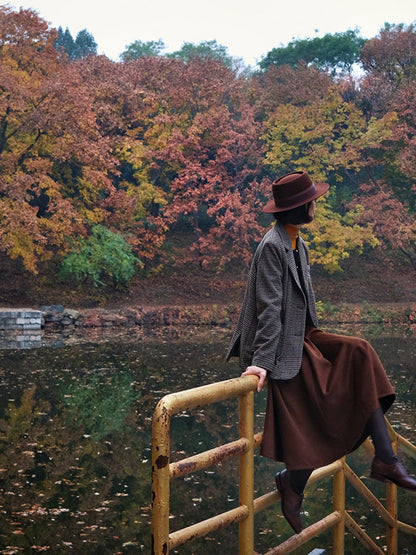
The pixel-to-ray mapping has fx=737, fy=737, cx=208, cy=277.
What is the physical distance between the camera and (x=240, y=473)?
3.35 metres

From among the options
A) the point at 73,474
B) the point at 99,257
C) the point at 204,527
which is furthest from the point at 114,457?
the point at 99,257

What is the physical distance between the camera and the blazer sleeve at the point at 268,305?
353 cm

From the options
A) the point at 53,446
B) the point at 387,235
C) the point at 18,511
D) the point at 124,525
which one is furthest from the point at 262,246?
the point at 387,235

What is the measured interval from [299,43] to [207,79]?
8.10 m

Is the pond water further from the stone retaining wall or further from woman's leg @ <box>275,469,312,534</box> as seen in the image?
the stone retaining wall

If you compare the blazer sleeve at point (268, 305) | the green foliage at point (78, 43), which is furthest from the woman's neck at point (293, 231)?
the green foliage at point (78, 43)

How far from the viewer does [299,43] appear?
3691cm

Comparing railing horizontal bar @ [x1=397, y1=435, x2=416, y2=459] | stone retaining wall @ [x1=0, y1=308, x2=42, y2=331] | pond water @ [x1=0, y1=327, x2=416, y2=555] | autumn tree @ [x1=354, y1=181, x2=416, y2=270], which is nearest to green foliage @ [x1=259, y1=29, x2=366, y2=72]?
autumn tree @ [x1=354, y1=181, x2=416, y2=270]

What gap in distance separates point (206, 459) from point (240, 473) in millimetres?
421

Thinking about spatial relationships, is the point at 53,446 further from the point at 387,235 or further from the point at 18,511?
the point at 387,235

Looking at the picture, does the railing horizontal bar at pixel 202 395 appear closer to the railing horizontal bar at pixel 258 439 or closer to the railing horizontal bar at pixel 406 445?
the railing horizontal bar at pixel 258 439

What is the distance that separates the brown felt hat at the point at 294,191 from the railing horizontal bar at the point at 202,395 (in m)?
0.98

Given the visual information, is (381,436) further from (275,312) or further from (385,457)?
(275,312)

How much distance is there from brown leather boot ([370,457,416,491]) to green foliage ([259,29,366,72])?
111ft
